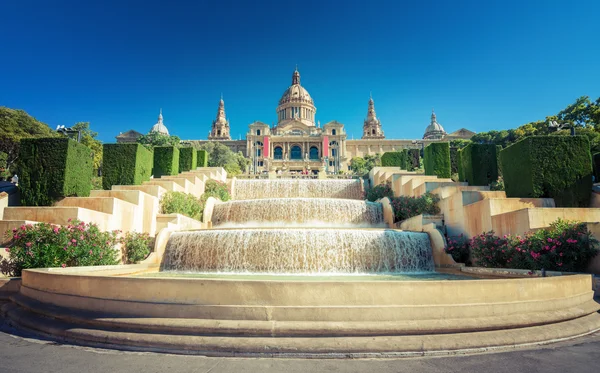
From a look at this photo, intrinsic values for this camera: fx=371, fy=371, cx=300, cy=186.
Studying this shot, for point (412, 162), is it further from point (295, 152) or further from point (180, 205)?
point (295, 152)

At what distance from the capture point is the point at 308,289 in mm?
4609

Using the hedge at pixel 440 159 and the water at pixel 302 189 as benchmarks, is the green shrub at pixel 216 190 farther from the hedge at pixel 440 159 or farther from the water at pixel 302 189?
the hedge at pixel 440 159

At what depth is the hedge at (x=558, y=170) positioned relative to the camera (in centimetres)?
1235

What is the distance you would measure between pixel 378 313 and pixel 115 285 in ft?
11.3

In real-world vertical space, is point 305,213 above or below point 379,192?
below

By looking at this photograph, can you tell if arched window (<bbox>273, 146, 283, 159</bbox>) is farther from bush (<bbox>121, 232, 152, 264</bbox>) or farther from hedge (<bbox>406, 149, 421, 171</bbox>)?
bush (<bbox>121, 232, 152, 264</bbox>)

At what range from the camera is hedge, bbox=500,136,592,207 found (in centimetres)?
1235

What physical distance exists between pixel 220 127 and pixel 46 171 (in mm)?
100291

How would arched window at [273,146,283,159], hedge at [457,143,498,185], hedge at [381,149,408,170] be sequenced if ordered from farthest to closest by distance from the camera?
arched window at [273,146,283,159] < hedge at [381,149,408,170] < hedge at [457,143,498,185]

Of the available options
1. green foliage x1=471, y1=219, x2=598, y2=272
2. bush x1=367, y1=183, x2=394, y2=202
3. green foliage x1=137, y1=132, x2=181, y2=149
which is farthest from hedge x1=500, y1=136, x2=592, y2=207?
green foliage x1=137, y1=132, x2=181, y2=149

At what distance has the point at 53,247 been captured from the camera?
8.70 meters

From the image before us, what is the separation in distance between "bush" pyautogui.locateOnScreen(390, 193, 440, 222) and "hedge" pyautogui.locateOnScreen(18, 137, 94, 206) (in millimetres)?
12890

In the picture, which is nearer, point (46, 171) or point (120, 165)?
point (46, 171)

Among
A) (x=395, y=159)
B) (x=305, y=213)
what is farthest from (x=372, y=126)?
(x=305, y=213)
